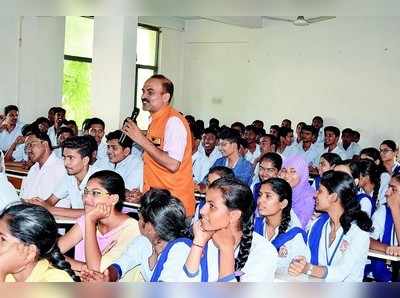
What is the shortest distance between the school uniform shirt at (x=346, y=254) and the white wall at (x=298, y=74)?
6.14 meters

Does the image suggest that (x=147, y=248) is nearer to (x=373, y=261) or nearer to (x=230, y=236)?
(x=230, y=236)

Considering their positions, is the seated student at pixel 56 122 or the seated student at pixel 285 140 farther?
the seated student at pixel 285 140

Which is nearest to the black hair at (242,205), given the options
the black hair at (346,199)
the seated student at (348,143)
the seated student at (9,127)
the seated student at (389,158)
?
the black hair at (346,199)

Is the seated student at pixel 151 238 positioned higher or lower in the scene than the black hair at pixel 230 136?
lower

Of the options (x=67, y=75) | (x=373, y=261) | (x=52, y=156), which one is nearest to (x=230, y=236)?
(x=373, y=261)

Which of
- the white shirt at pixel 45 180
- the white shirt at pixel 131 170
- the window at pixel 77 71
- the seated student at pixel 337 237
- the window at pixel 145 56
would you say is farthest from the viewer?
the window at pixel 145 56

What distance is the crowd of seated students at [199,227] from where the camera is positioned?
171cm

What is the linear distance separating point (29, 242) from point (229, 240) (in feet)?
2.39

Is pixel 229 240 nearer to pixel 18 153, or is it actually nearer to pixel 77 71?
pixel 18 153

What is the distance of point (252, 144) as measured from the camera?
24.2 feet

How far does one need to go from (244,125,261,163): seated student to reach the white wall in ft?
7.37

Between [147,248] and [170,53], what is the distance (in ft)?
27.7

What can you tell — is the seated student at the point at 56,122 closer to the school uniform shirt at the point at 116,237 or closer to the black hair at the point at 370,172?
the black hair at the point at 370,172

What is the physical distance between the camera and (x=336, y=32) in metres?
9.38
